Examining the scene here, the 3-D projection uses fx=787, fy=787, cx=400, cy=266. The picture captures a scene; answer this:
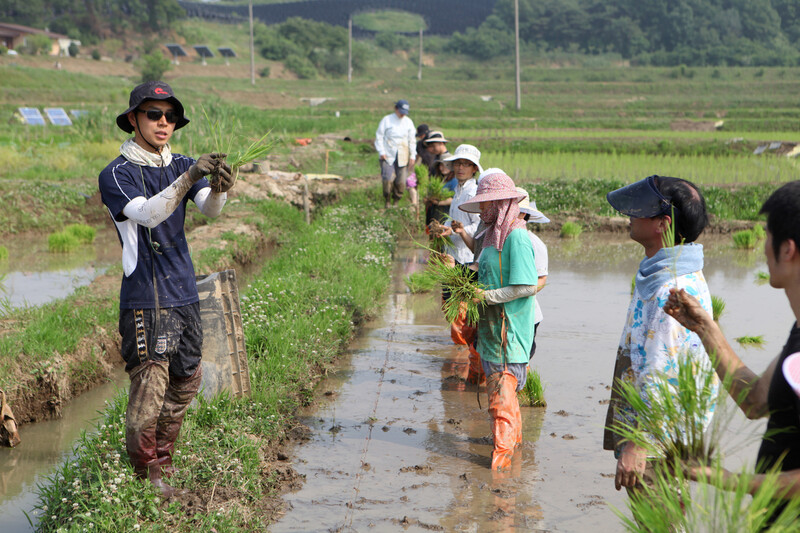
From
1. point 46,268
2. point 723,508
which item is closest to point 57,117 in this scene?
point 46,268

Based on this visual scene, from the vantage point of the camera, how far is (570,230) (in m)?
13.1

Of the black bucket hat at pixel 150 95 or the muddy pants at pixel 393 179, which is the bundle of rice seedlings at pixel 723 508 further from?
the muddy pants at pixel 393 179

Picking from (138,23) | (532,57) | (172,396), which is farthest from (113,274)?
(532,57)

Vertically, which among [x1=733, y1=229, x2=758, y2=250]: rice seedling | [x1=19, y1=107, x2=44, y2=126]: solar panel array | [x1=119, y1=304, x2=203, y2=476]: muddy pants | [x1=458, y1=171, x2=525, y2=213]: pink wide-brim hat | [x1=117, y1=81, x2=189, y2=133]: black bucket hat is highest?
[x1=19, y1=107, x2=44, y2=126]: solar panel array

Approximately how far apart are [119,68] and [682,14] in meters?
64.4

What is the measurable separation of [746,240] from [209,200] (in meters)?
10.2

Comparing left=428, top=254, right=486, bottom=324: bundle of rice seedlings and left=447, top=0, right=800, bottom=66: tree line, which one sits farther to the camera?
left=447, top=0, right=800, bottom=66: tree line

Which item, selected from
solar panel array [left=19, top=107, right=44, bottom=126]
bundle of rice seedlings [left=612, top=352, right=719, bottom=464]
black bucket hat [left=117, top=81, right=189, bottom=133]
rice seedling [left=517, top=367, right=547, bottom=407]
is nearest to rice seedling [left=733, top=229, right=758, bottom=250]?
rice seedling [left=517, top=367, right=547, bottom=407]

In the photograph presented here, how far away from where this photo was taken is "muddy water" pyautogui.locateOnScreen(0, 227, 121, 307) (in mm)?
9000

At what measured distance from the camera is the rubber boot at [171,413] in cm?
393

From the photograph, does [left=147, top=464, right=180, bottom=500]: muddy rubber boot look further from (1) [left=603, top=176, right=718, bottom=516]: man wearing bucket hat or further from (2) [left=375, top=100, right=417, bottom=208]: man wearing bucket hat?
(2) [left=375, top=100, right=417, bottom=208]: man wearing bucket hat

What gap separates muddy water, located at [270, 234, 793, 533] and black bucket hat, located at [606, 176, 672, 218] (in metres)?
0.85

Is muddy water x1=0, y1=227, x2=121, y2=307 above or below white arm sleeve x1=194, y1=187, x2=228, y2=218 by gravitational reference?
below

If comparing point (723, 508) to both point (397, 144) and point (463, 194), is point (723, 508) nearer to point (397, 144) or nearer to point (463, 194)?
point (463, 194)
